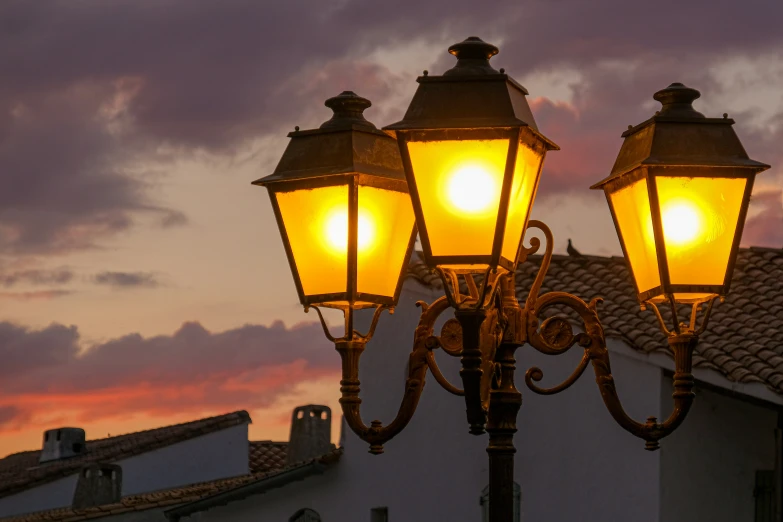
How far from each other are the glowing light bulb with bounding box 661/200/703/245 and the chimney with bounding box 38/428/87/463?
29582 mm

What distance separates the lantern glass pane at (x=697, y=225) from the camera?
5508mm

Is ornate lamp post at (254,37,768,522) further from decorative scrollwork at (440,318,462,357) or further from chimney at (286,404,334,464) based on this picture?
chimney at (286,404,334,464)

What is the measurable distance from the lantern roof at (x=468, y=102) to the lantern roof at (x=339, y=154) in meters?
0.50

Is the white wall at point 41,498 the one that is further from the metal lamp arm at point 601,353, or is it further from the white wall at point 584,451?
the metal lamp arm at point 601,353

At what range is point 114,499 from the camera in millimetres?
26547

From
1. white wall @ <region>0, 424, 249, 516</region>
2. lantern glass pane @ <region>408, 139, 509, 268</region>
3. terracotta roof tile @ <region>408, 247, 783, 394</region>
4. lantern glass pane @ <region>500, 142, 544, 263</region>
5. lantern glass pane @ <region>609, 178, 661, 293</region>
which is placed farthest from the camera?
white wall @ <region>0, 424, 249, 516</region>

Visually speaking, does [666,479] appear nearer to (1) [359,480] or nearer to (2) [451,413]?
(2) [451,413]

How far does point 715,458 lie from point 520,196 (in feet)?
39.9

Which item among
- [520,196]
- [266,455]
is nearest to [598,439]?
[520,196]

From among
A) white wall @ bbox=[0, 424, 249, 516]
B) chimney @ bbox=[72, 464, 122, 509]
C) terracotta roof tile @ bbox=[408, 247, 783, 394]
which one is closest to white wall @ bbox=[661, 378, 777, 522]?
terracotta roof tile @ bbox=[408, 247, 783, 394]

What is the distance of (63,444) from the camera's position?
34094mm

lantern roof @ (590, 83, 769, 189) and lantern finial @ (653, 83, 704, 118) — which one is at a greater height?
lantern finial @ (653, 83, 704, 118)

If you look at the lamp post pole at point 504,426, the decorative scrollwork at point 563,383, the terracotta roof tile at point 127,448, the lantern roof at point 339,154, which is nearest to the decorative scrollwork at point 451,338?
the decorative scrollwork at point 563,383

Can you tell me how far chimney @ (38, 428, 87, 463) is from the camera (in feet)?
112
